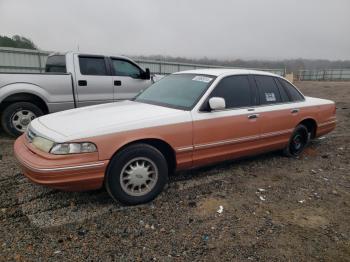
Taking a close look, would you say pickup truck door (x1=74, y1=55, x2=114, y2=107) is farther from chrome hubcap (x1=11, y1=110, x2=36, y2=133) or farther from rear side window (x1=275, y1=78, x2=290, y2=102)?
rear side window (x1=275, y1=78, x2=290, y2=102)

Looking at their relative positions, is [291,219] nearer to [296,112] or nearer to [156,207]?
[156,207]

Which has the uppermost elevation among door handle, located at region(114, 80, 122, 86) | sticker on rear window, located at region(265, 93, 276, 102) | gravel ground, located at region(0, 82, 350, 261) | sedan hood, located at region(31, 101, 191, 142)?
door handle, located at region(114, 80, 122, 86)

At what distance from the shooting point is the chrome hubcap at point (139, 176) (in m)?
3.45

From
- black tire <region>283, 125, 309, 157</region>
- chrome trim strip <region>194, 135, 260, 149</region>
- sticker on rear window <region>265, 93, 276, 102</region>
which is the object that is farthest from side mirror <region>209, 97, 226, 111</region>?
black tire <region>283, 125, 309, 157</region>

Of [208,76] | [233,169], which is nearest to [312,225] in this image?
[233,169]

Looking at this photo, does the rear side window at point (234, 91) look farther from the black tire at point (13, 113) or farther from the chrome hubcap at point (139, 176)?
the black tire at point (13, 113)

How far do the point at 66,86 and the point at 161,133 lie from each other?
149 inches

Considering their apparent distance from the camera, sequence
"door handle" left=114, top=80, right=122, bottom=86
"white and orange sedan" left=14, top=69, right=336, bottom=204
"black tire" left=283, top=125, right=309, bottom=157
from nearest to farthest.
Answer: "white and orange sedan" left=14, top=69, right=336, bottom=204 → "black tire" left=283, top=125, right=309, bottom=157 → "door handle" left=114, top=80, right=122, bottom=86

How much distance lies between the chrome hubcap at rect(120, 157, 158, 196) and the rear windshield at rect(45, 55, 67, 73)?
446cm

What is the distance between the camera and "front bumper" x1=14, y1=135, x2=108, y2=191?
3.03 m

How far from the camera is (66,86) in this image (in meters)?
6.57

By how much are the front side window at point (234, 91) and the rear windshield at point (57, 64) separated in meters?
4.21

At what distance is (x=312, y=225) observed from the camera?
331 cm

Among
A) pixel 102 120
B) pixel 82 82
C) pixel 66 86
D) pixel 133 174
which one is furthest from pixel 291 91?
pixel 66 86
